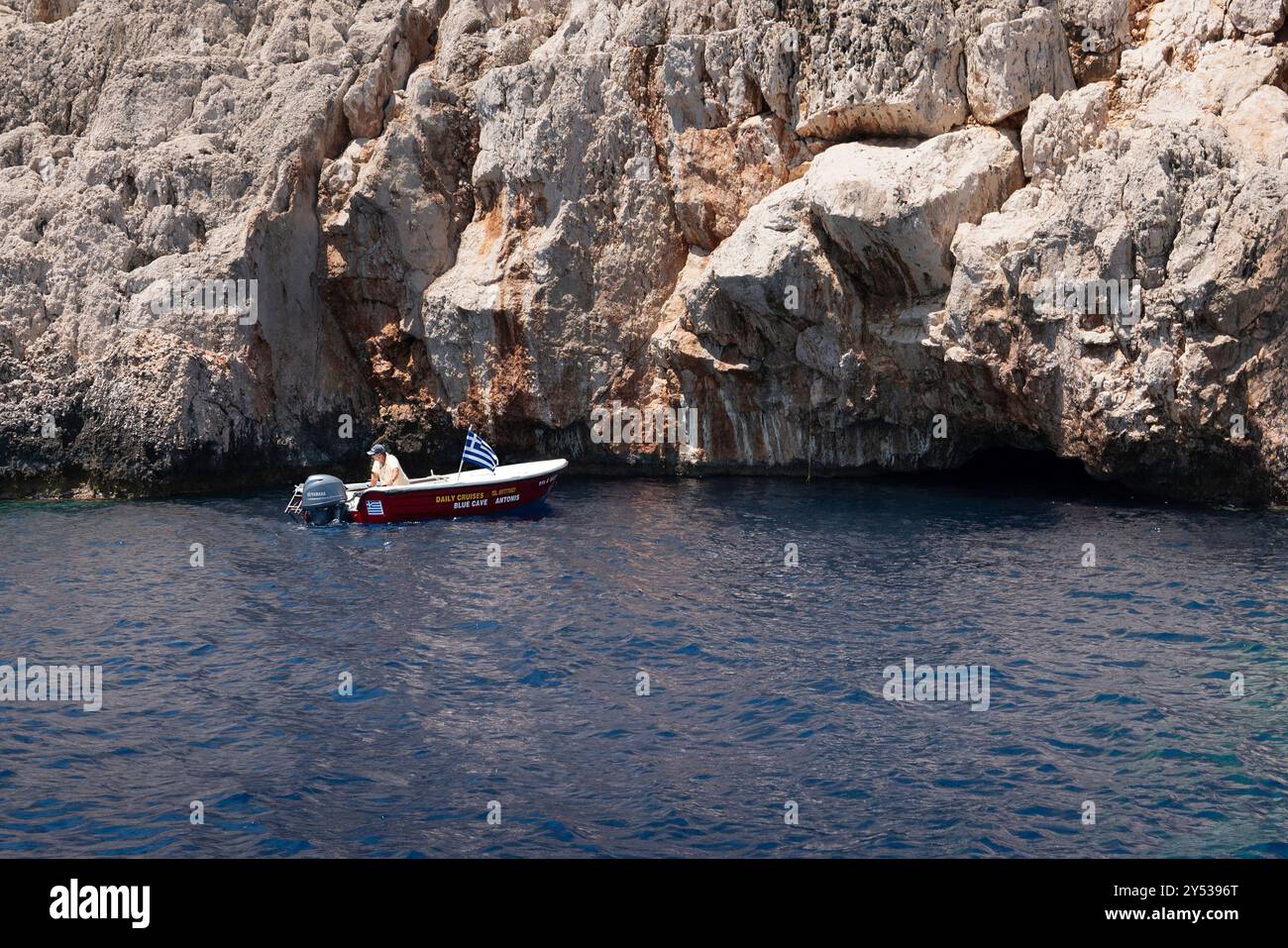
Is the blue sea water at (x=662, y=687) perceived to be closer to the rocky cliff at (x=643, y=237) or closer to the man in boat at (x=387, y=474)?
the man in boat at (x=387, y=474)

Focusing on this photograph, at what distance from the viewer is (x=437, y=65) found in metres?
35.3

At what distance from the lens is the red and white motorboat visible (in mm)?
27922

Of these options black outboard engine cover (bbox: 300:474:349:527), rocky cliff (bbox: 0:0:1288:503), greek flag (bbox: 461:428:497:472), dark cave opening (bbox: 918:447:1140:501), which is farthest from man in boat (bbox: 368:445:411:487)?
dark cave opening (bbox: 918:447:1140:501)

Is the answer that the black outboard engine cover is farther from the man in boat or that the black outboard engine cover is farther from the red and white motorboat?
the man in boat

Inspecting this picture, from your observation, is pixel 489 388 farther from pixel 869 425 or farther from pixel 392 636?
pixel 392 636

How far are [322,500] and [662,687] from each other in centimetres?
1331

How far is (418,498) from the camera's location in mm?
28625

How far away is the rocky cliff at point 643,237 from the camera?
25.9 meters

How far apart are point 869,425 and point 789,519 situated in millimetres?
5759

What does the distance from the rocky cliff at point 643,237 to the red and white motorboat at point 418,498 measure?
4.78 metres

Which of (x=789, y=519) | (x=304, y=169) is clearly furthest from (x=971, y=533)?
(x=304, y=169)

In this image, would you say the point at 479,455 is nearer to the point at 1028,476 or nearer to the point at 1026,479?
the point at 1026,479

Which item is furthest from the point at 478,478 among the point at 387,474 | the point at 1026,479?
the point at 1026,479

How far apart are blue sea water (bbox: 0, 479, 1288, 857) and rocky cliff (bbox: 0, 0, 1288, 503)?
4.16 m
